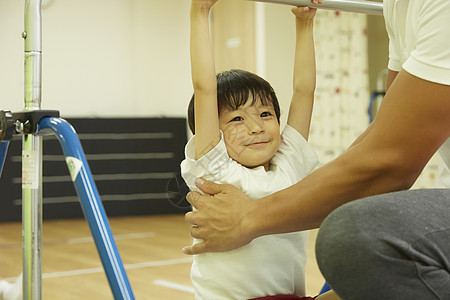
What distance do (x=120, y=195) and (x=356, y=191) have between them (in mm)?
4929

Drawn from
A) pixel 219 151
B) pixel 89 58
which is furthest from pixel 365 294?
pixel 89 58

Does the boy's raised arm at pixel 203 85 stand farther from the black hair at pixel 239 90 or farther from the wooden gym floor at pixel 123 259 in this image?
the wooden gym floor at pixel 123 259

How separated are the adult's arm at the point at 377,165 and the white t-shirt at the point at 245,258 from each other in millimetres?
139

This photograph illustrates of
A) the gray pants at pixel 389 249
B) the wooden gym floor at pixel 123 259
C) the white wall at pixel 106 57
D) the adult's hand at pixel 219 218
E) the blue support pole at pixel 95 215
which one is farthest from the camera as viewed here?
the white wall at pixel 106 57

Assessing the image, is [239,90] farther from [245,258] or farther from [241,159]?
[245,258]

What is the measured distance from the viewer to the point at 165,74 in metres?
6.06

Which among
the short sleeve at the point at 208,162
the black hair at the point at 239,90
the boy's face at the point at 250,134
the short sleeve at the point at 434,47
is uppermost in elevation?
the short sleeve at the point at 434,47

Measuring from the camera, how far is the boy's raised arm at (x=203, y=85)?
1.16m

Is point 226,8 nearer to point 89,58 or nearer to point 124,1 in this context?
point 124,1

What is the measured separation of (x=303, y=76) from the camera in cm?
138

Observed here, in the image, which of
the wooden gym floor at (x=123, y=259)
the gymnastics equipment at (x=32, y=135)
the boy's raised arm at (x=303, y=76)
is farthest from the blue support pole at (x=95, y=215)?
the wooden gym floor at (x=123, y=259)

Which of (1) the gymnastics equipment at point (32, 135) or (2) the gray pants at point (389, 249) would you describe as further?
(1) the gymnastics equipment at point (32, 135)

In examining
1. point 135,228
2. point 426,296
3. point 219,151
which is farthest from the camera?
point 135,228

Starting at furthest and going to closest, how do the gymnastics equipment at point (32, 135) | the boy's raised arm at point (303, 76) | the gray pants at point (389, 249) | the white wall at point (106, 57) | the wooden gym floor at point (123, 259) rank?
the white wall at point (106, 57)
the wooden gym floor at point (123, 259)
the boy's raised arm at point (303, 76)
the gymnastics equipment at point (32, 135)
the gray pants at point (389, 249)
